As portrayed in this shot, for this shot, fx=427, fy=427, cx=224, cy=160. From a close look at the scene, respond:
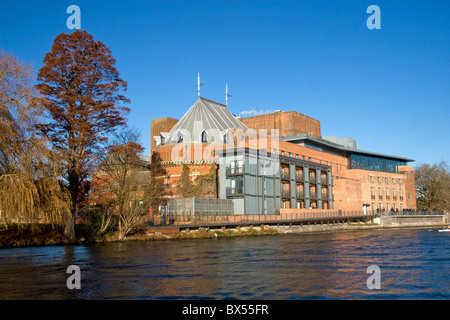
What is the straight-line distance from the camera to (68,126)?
119ft

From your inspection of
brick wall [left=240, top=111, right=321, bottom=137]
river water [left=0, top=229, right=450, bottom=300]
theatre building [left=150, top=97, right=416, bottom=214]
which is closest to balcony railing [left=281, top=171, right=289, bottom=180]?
theatre building [left=150, top=97, right=416, bottom=214]

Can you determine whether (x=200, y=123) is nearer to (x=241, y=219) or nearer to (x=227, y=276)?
(x=241, y=219)

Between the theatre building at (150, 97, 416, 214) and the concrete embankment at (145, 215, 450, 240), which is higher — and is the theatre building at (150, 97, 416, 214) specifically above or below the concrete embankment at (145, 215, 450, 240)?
above

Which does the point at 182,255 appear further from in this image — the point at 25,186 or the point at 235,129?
the point at 235,129

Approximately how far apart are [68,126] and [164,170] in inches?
1209

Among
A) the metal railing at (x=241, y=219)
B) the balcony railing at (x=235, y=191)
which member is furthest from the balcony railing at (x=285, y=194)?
the balcony railing at (x=235, y=191)

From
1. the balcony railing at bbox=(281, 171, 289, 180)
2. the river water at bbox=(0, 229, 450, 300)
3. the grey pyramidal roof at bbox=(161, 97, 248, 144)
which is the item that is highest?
the grey pyramidal roof at bbox=(161, 97, 248, 144)

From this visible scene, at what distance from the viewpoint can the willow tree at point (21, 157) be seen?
69.0 feet

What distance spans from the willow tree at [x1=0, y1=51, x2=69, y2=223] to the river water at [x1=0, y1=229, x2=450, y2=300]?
3018 mm

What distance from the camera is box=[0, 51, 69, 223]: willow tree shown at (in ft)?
69.0

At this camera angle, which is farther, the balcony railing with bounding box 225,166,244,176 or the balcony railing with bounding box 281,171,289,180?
the balcony railing with bounding box 281,171,289,180

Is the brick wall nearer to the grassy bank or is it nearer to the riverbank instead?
the riverbank

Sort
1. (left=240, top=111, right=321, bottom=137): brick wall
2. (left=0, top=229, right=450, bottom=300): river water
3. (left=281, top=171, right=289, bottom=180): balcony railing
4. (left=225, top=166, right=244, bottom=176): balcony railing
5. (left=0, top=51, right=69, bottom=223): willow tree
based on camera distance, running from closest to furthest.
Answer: (left=0, top=229, right=450, bottom=300): river water, (left=0, top=51, right=69, bottom=223): willow tree, (left=225, top=166, right=244, bottom=176): balcony railing, (left=281, top=171, right=289, bottom=180): balcony railing, (left=240, top=111, right=321, bottom=137): brick wall
